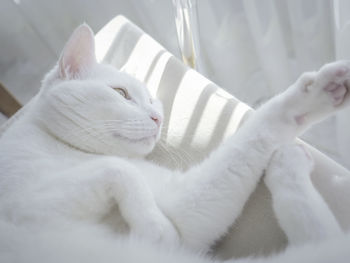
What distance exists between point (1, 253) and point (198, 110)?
0.59 m

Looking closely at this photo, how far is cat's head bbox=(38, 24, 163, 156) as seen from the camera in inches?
29.9

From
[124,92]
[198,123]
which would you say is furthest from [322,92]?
[124,92]

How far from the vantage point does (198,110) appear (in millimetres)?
927

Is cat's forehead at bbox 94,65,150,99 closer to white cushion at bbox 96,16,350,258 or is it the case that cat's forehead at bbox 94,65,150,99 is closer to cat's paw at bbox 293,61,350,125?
white cushion at bbox 96,16,350,258

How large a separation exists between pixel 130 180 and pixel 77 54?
0.40 metres

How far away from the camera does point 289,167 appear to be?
0.67 meters

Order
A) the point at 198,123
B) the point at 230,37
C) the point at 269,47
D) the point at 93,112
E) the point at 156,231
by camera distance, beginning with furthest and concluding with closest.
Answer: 1. the point at 230,37
2. the point at 269,47
3. the point at 198,123
4. the point at 93,112
5. the point at 156,231

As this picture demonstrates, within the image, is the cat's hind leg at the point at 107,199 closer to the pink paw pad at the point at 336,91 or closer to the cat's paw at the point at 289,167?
the cat's paw at the point at 289,167

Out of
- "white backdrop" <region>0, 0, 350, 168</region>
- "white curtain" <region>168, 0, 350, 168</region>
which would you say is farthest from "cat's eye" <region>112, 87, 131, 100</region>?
"white backdrop" <region>0, 0, 350, 168</region>

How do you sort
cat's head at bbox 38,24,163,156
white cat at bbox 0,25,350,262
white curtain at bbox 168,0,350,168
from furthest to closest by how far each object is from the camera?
white curtain at bbox 168,0,350,168 → cat's head at bbox 38,24,163,156 → white cat at bbox 0,25,350,262

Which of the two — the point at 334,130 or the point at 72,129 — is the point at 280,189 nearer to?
the point at 72,129

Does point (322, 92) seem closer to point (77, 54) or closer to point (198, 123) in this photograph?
point (198, 123)

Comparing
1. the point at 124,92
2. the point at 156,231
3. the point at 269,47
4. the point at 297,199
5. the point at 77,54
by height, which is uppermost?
the point at 77,54

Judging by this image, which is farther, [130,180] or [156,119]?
[156,119]
